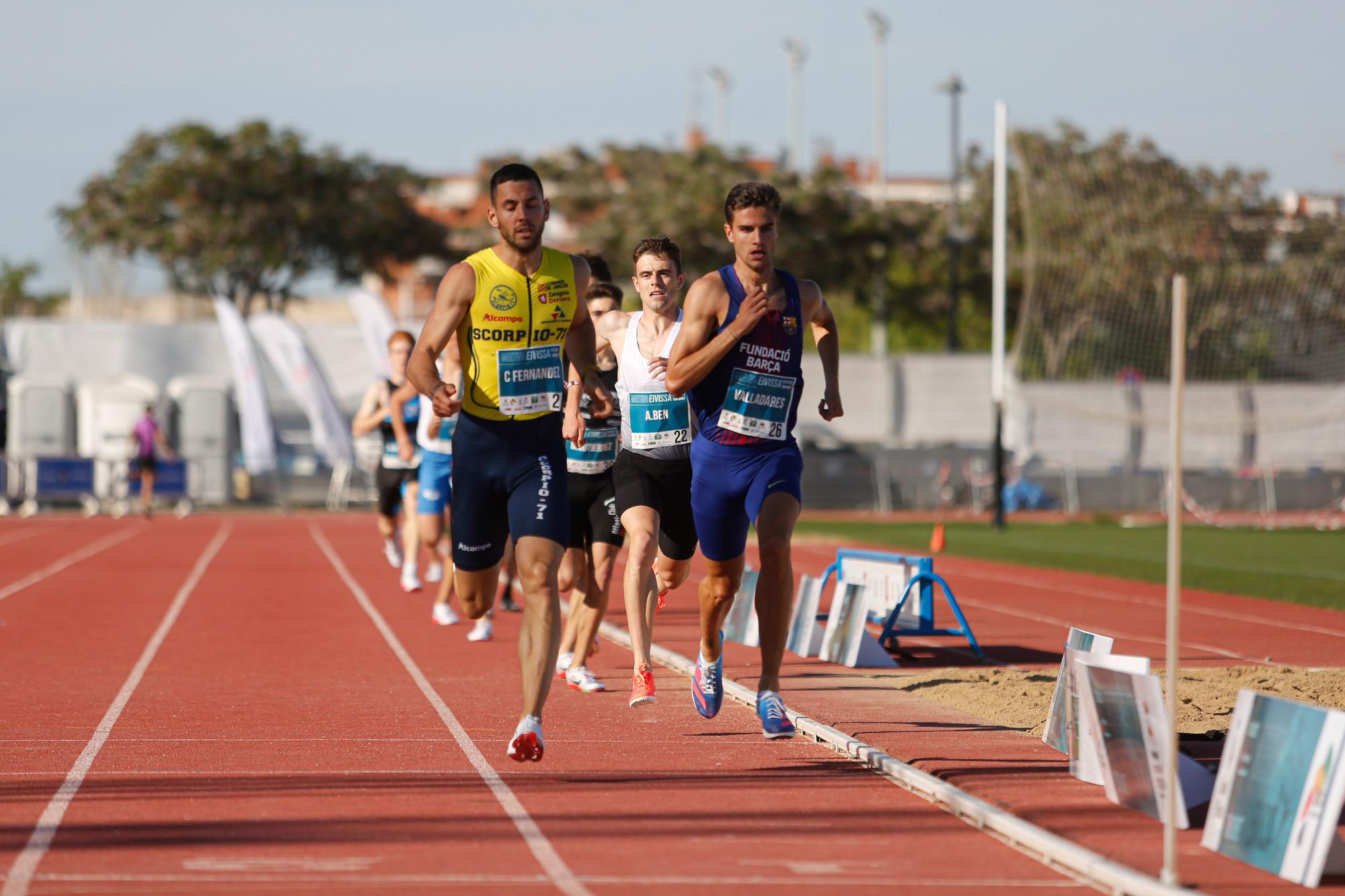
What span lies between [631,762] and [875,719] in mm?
1633

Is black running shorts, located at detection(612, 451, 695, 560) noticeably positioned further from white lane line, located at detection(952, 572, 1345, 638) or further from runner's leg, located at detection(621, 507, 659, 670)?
white lane line, located at detection(952, 572, 1345, 638)

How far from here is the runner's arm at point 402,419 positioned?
535 inches

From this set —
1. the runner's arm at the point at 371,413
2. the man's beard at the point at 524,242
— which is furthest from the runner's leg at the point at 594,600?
the runner's arm at the point at 371,413

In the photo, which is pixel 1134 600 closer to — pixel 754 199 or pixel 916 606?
pixel 916 606

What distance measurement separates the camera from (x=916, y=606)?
494 inches

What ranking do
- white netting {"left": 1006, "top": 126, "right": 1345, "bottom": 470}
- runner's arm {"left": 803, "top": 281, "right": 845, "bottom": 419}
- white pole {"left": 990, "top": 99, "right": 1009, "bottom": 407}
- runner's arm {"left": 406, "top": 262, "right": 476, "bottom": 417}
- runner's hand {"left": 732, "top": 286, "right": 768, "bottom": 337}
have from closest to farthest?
runner's arm {"left": 406, "top": 262, "right": 476, "bottom": 417} < runner's hand {"left": 732, "top": 286, "right": 768, "bottom": 337} < runner's arm {"left": 803, "top": 281, "right": 845, "bottom": 419} < white pole {"left": 990, "top": 99, "right": 1009, "bottom": 407} < white netting {"left": 1006, "top": 126, "right": 1345, "bottom": 470}

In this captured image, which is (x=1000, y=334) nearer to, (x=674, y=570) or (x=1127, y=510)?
(x=1127, y=510)

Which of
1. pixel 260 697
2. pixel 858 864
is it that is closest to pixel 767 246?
pixel 858 864

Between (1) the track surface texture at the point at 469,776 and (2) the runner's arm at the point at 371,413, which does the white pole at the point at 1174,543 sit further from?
(2) the runner's arm at the point at 371,413

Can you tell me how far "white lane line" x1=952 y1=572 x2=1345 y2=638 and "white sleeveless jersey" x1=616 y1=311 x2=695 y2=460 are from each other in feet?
23.9

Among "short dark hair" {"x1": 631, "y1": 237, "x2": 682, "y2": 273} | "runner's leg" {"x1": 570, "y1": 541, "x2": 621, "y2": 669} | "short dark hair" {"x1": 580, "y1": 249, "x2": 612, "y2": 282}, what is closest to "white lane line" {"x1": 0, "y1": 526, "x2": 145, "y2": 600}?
"runner's leg" {"x1": 570, "y1": 541, "x2": 621, "y2": 669}

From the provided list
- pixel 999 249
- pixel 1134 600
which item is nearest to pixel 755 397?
pixel 1134 600

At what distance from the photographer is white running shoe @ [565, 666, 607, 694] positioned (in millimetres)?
9242

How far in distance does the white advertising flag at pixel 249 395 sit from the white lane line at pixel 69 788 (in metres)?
20.3
